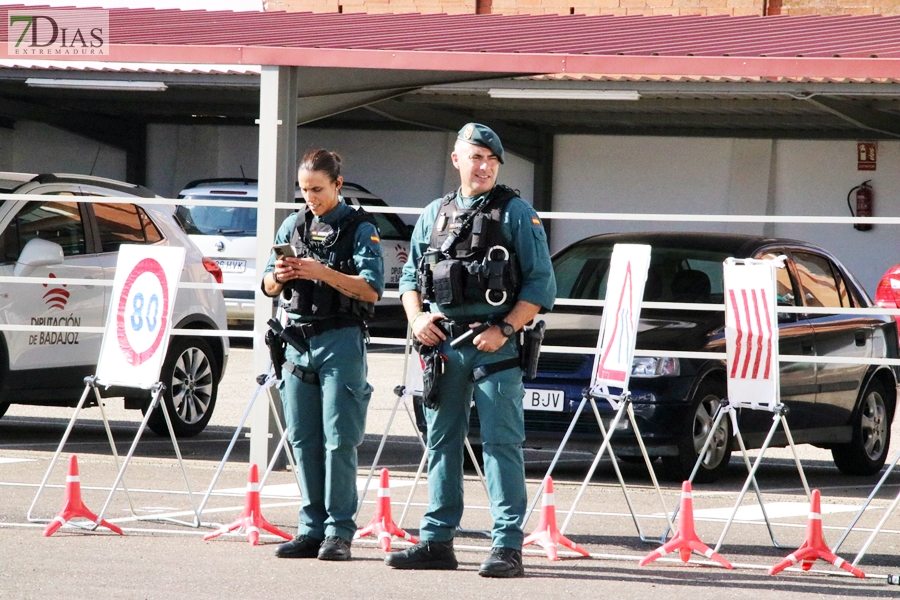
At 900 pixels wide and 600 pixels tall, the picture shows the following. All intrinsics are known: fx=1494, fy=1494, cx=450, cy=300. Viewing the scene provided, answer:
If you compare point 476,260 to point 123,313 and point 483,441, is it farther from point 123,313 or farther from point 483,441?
point 123,313

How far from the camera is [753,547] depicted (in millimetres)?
7547

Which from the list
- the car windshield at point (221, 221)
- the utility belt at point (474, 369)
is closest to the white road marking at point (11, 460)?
the utility belt at point (474, 369)

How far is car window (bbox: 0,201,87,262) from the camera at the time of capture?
1037cm

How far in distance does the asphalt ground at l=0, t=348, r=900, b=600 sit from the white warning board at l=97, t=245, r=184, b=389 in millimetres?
779

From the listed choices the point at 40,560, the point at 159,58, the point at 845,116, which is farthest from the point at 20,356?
the point at 845,116

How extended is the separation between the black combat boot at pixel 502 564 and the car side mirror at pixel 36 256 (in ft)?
16.0

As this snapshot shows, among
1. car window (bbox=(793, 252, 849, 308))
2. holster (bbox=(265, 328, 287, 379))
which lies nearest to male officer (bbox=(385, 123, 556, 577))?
holster (bbox=(265, 328, 287, 379))

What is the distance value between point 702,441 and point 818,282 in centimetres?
164

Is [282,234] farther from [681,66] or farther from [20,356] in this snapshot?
[20,356]

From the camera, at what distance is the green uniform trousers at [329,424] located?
6789mm

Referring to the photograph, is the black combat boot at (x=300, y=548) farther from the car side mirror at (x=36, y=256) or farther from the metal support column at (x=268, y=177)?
the car side mirror at (x=36, y=256)

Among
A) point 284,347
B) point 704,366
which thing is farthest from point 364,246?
point 704,366

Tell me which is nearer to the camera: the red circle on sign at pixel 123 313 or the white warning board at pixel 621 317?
the white warning board at pixel 621 317

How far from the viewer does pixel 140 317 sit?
779 centimetres
